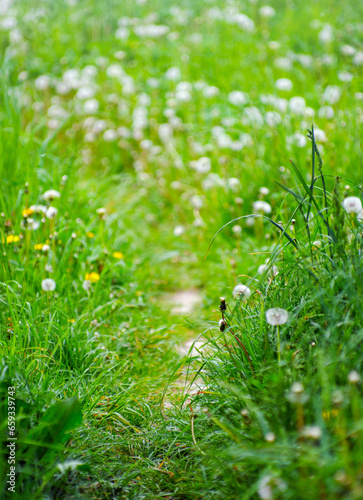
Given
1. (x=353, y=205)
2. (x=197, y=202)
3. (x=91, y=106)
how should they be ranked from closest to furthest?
1. (x=353, y=205)
2. (x=197, y=202)
3. (x=91, y=106)

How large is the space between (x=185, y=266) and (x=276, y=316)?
2020 millimetres

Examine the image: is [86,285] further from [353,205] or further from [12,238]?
[353,205]

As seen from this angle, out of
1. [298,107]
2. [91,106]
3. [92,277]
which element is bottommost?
[92,277]

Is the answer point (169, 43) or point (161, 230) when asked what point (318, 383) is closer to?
point (161, 230)

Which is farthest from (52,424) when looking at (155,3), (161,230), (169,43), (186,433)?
(155,3)

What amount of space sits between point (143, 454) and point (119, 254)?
157 centimetres

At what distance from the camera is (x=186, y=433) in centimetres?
174

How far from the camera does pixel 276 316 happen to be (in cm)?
162

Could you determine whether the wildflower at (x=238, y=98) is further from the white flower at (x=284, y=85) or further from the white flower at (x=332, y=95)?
the white flower at (x=332, y=95)

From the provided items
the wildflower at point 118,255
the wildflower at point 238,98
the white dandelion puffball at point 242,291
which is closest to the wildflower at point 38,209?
the wildflower at point 118,255

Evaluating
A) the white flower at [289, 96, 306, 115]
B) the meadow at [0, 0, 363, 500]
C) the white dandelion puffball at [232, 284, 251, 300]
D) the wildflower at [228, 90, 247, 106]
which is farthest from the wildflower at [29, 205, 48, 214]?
the wildflower at [228, 90, 247, 106]

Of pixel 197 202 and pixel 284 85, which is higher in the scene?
pixel 284 85

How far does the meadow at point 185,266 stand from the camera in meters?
1.42

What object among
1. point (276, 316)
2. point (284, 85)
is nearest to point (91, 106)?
point (284, 85)
